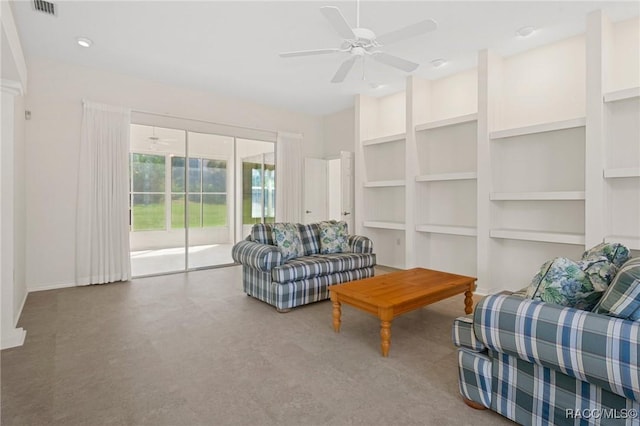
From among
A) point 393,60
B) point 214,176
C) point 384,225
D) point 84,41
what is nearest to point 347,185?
point 384,225

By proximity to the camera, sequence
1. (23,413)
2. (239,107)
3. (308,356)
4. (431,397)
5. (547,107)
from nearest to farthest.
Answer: (23,413), (431,397), (308,356), (547,107), (239,107)

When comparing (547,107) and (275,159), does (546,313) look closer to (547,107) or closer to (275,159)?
(547,107)

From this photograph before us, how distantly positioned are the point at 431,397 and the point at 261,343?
1394 millimetres

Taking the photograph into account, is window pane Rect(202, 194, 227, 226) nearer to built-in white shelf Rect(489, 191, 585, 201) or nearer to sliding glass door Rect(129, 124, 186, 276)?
sliding glass door Rect(129, 124, 186, 276)

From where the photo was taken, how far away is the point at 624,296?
4.67ft

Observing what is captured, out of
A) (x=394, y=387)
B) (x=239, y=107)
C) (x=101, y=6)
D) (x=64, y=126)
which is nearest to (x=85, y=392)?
(x=394, y=387)

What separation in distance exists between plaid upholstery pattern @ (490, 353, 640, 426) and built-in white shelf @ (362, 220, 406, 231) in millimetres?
3650

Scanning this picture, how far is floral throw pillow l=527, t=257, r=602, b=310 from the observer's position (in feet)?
5.55

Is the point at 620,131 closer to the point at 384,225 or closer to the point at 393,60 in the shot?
the point at 393,60

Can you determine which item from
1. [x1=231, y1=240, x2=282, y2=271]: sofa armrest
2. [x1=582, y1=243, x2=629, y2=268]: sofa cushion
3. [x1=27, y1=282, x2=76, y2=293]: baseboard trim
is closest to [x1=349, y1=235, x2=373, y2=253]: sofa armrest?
[x1=231, y1=240, x2=282, y2=271]: sofa armrest

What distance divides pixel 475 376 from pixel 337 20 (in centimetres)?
247

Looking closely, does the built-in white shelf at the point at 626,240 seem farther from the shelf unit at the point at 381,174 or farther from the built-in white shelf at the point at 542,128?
the shelf unit at the point at 381,174

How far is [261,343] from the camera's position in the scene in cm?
281

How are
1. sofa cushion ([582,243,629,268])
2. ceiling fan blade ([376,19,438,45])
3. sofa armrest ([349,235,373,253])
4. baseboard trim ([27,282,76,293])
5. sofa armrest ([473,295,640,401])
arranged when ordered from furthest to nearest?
sofa armrest ([349,235,373,253]), baseboard trim ([27,282,76,293]), ceiling fan blade ([376,19,438,45]), sofa cushion ([582,243,629,268]), sofa armrest ([473,295,640,401])
